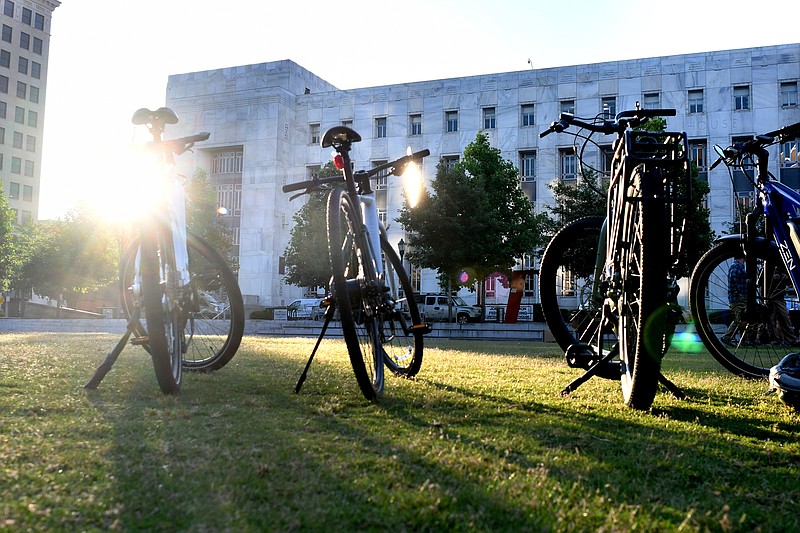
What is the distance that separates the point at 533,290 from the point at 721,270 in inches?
1677

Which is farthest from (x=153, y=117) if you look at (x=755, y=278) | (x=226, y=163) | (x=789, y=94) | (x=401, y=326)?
(x=226, y=163)

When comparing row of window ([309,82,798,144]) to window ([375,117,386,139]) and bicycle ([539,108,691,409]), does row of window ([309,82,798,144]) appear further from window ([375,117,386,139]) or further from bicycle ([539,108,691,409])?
bicycle ([539,108,691,409])

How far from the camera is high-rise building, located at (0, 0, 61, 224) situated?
265 feet

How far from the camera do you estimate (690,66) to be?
44.0 metres

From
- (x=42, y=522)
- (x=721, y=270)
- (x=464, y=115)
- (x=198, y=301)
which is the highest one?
(x=464, y=115)

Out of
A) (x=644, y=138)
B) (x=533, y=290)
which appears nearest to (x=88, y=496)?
(x=644, y=138)

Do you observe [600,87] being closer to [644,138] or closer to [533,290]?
[533,290]

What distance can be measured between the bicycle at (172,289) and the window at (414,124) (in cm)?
4589

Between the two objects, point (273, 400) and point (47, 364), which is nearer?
point (273, 400)

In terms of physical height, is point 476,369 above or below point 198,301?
below

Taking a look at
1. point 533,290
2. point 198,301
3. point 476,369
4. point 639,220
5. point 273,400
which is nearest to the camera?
point 639,220

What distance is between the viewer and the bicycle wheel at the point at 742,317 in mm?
5141

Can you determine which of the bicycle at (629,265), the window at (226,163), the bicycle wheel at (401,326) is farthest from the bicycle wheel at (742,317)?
the window at (226,163)

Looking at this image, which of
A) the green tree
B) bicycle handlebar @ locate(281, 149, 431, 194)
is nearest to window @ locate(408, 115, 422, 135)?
the green tree
